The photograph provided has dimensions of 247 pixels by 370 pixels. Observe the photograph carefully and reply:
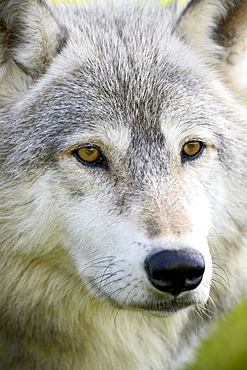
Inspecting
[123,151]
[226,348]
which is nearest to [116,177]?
[123,151]

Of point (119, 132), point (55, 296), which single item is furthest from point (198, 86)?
point (55, 296)

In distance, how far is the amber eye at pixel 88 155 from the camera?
13.0 ft

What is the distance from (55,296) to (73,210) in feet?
2.82

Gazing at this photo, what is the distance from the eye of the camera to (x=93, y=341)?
15.1 ft

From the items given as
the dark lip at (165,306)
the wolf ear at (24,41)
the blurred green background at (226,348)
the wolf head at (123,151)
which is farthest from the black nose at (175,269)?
the blurred green background at (226,348)

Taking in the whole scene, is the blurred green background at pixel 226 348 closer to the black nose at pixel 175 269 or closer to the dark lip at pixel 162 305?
the dark lip at pixel 162 305

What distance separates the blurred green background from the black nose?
10.3 ft

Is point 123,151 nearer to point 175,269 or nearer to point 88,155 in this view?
point 88,155

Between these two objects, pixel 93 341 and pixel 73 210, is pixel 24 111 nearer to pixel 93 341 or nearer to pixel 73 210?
pixel 73 210

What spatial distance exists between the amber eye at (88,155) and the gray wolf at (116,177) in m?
0.01

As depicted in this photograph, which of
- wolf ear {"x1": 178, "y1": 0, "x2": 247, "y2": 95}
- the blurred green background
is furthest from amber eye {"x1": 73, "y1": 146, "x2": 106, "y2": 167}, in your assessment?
the blurred green background

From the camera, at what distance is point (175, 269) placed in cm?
343

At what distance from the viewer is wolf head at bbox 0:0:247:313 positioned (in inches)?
144

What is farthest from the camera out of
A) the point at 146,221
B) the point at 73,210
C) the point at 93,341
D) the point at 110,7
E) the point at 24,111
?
the point at 110,7
